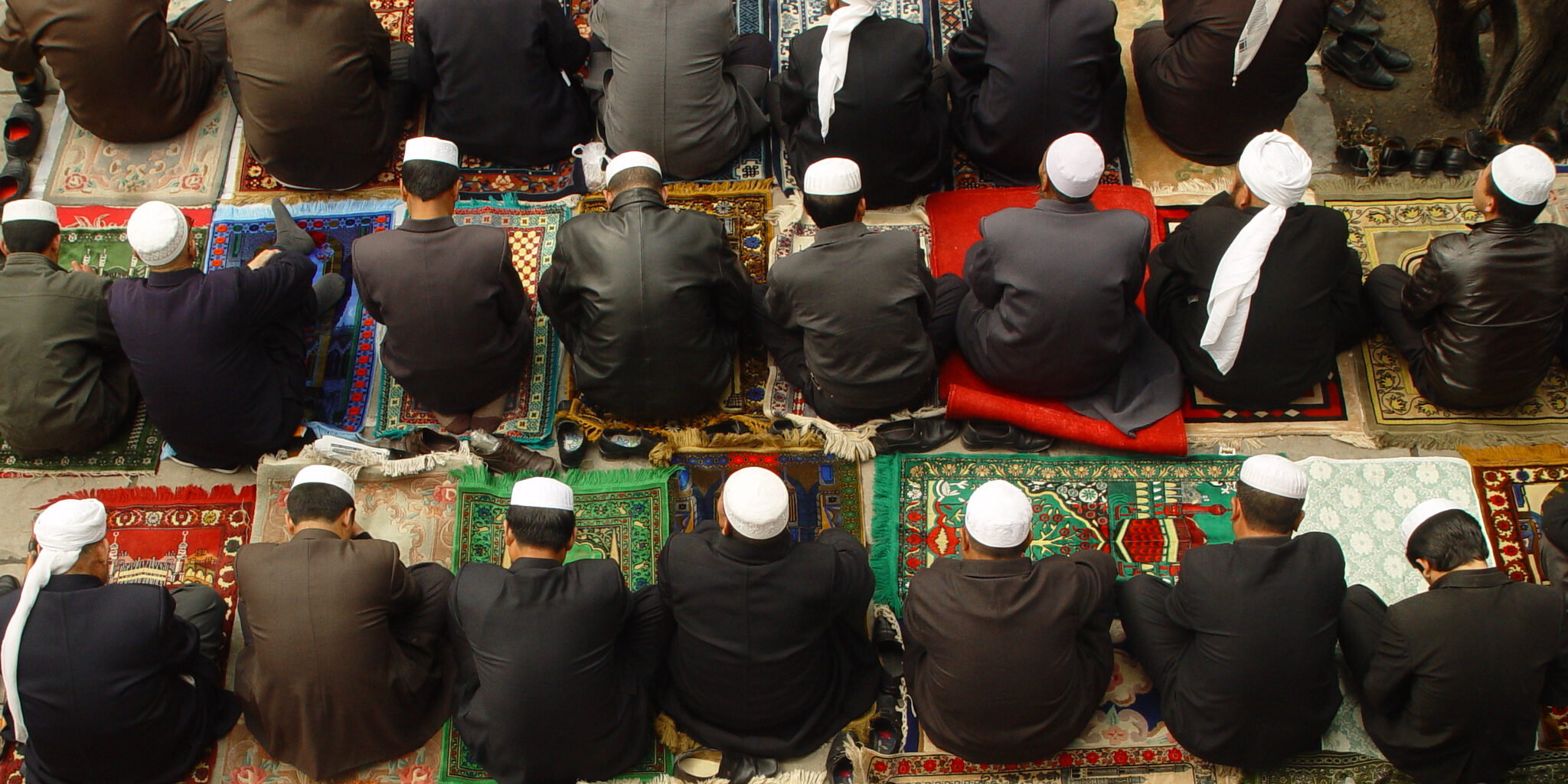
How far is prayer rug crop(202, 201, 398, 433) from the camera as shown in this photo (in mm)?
4473

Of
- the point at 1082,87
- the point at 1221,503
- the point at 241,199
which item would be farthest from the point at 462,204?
the point at 1221,503

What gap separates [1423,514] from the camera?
141 inches

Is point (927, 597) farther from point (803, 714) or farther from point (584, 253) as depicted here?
point (584, 253)

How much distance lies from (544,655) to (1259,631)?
2005 millimetres

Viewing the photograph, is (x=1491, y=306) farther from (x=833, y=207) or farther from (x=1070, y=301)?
(x=833, y=207)

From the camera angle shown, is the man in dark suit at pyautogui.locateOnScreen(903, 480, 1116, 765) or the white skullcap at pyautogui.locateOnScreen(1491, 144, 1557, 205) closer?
the man in dark suit at pyautogui.locateOnScreen(903, 480, 1116, 765)

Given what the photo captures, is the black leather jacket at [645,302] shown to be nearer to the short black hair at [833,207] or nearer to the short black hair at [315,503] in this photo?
the short black hair at [833,207]

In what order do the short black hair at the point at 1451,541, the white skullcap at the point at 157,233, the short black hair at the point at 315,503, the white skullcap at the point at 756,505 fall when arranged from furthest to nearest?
the white skullcap at the point at 157,233 < the short black hair at the point at 315,503 < the short black hair at the point at 1451,541 < the white skullcap at the point at 756,505

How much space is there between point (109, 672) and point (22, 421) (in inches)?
47.3

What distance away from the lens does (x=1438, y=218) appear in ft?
15.8

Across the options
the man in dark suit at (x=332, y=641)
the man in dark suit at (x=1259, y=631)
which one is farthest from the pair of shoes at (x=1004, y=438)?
the man in dark suit at (x=332, y=641)

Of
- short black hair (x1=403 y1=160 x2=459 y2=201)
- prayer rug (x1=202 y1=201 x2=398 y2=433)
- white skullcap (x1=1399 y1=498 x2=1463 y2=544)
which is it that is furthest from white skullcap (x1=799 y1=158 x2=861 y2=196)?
white skullcap (x1=1399 y1=498 x2=1463 y2=544)

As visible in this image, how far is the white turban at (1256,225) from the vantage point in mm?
3951

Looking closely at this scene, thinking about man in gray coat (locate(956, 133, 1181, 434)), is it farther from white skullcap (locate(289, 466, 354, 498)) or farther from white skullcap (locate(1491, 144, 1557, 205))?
white skullcap (locate(289, 466, 354, 498))
